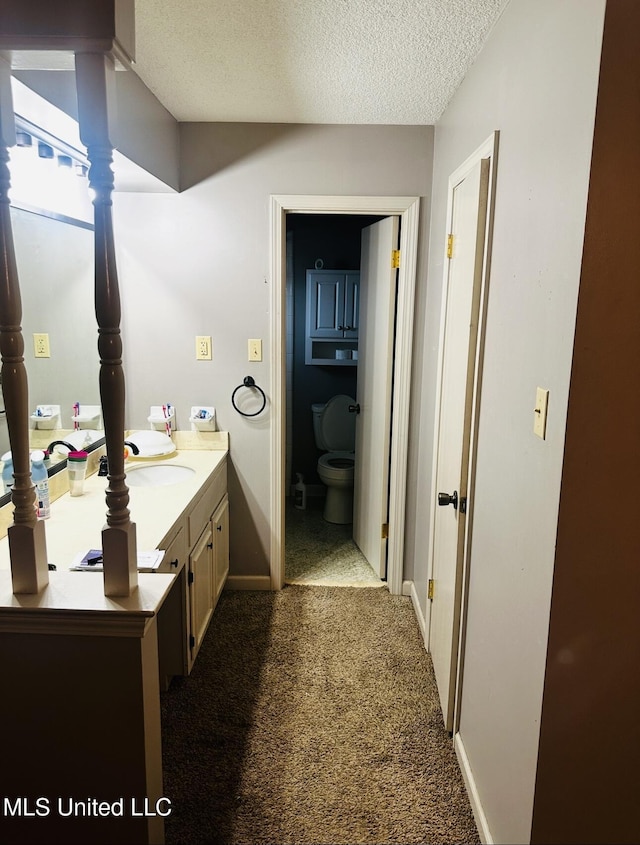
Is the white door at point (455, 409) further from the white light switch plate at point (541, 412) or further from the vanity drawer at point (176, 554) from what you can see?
the vanity drawer at point (176, 554)

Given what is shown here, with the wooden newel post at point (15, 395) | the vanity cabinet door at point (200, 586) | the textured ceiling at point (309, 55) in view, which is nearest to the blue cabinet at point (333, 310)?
the textured ceiling at point (309, 55)

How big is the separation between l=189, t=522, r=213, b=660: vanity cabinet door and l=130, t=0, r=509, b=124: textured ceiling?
1.80 metres

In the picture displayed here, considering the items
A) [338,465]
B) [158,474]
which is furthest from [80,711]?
[338,465]

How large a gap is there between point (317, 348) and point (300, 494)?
1151 mm

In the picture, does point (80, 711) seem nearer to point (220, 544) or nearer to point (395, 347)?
point (220, 544)

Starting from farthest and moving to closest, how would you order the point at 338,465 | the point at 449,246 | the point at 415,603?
the point at 338,465
the point at 415,603
the point at 449,246

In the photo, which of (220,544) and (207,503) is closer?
(207,503)

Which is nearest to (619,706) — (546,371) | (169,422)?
(546,371)

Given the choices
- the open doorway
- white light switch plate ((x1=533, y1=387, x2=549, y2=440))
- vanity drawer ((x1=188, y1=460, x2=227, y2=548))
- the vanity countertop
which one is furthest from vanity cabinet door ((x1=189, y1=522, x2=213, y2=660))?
white light switch plate ((x1=533, y1=387, x2=549, y2=440))

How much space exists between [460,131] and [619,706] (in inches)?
76.7

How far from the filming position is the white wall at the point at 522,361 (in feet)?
3.70

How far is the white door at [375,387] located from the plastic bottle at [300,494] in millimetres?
853

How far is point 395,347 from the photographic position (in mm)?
2967

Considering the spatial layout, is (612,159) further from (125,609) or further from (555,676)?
(125,609)
